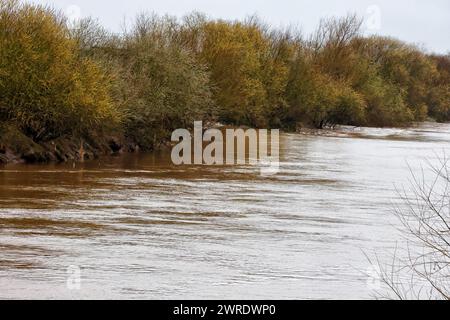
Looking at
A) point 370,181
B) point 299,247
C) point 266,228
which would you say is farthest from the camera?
point 370,181

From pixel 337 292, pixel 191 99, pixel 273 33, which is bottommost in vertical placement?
pixel 337 292

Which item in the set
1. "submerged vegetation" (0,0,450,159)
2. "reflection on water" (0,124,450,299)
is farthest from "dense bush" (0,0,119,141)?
"reflection on water" (0,124,450,299)

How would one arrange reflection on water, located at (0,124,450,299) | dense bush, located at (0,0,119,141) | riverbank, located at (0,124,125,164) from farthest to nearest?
riverbank, located at (0,124,125,164) → dense bush, located at (0,0,119,141) → reflection on water, located at (0,124,450,299)

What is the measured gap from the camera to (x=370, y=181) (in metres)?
38.4

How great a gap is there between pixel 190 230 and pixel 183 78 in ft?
99.5

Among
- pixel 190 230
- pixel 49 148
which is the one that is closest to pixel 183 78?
pixel 49 148

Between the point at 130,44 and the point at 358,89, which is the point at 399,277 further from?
the point at 358,89

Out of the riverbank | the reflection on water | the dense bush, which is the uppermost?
the dense bush

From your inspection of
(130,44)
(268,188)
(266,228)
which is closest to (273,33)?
(130,44)

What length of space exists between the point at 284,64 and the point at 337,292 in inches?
2549

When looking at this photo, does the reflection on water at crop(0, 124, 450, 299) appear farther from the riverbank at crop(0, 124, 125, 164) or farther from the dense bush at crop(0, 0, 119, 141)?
the dense bush at crop(0, 0, 119, 141)

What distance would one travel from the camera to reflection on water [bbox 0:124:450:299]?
1689 cm

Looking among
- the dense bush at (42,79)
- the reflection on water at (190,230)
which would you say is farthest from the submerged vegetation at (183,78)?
the reflection on water at (190,230)

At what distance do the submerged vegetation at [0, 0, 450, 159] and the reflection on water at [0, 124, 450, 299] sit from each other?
10.1 feet
